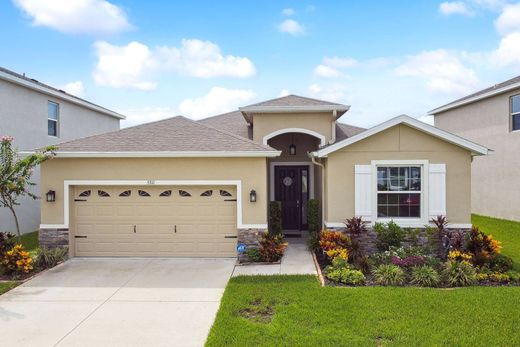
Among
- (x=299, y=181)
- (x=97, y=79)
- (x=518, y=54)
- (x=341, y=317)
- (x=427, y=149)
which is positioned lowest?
(x=341, y=317)

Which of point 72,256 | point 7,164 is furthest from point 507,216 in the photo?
point 7,164

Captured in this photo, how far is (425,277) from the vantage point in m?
7.56

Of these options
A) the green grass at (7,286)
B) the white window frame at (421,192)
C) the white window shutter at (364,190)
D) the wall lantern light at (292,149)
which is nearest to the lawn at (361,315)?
the white window frame at (421,192)

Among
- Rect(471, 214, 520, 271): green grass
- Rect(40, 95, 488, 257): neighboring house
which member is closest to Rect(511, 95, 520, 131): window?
Rect(471, 214, 520, 271): green grass

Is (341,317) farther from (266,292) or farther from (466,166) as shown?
(466,166)

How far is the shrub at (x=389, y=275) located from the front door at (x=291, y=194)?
556 cm

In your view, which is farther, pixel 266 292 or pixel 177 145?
pixel 177 145

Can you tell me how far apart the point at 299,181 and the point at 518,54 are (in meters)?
11.3

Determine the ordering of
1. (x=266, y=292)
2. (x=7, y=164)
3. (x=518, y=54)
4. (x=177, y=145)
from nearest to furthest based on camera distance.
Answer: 1. (x=266, y=292)
2. (x=7, y=164)
3. (x=177, y=145)
4. (x=518, y=54)

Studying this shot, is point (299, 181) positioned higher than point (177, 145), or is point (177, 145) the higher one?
point (177, 145)

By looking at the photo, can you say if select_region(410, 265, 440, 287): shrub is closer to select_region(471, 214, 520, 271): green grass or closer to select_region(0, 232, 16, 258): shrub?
select_region(471, 214, 520, 271): green grass

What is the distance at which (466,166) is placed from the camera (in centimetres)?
981

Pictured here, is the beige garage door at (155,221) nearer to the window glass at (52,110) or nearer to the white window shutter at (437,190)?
the white window shutter at (437,190)

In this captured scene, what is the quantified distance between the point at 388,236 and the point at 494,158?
1070cm
